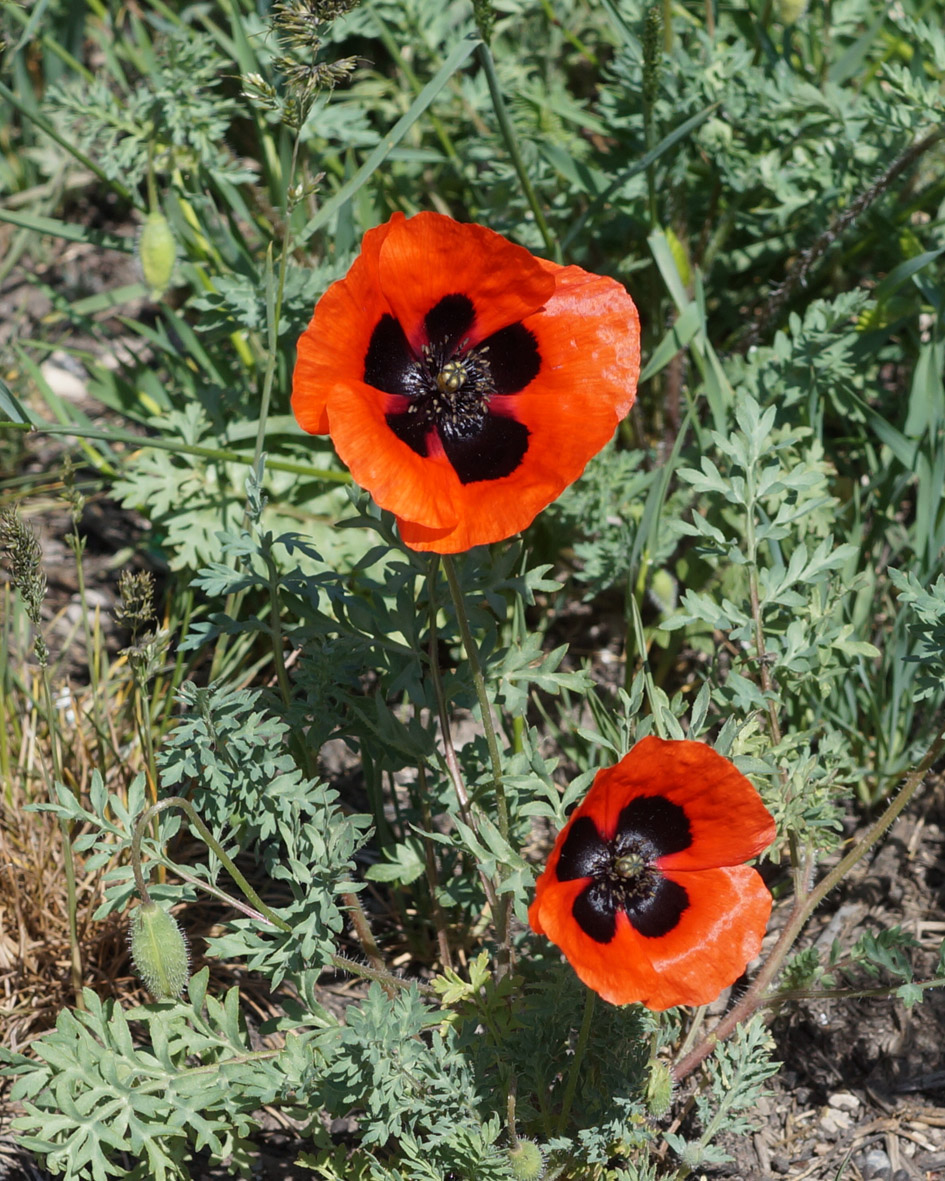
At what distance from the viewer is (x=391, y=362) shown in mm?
2088

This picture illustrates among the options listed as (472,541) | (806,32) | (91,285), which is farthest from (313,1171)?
(806,32)

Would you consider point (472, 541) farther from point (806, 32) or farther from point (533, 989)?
point (806, 32)

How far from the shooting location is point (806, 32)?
3.74 meters

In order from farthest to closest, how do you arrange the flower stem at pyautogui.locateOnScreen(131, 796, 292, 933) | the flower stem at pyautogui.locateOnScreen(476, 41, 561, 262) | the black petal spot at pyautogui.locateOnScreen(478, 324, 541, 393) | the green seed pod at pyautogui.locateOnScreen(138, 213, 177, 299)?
1. the green seed pod at pyautogui.locateOnScreen(138, 213, 177, 299)
2. the flower stem at pyautogui.locateOnScreen(476, 41, 561, 262)
3. the black petal spot at pyautogui.locateOnScreen(478, 324, 541, 393)
4. the flower stem at pyautogui.locateOnScreen(131, 796, 292, 933)

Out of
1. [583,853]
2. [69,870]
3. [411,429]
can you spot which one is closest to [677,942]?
[583,853]

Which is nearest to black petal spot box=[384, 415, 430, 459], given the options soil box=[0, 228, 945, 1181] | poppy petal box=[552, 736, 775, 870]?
poppy petal box=[552, 736, 775, 870]

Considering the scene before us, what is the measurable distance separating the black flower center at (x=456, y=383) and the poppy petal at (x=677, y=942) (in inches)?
27.9

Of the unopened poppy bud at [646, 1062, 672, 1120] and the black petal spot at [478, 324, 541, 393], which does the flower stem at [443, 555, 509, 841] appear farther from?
the unopened poppy bud at [646, 1062, 672, 1120]

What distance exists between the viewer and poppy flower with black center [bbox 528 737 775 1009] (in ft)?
6.21

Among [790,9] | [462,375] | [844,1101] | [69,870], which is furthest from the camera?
[790,9]

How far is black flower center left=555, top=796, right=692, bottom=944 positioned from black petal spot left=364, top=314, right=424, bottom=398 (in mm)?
774

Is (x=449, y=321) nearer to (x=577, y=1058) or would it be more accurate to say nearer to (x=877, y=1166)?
(x=577, y=1058)

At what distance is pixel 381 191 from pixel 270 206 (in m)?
0.34

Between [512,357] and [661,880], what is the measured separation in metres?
0.93
